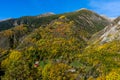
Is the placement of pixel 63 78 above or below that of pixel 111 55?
below

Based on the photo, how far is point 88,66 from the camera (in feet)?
627

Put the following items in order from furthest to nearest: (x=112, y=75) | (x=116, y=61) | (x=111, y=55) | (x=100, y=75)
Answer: (x=111, y=55)
(x=116, y=61)
(x=100, y=75)
(x=112, y=75)

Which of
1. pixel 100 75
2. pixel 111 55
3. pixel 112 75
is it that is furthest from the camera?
pixel 111 55

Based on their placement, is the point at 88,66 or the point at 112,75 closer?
the point at 112,75

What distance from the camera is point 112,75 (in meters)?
157

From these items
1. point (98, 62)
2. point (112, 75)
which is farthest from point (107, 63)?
point (112, 75)

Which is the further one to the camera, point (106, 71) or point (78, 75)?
point (78, 75)

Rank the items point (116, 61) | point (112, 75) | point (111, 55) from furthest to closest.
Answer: point (111, 55), point (116, 61), point (112, 75)

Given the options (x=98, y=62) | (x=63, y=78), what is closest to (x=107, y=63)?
(x=98, y=62)

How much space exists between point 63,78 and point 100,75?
38004 millimetres

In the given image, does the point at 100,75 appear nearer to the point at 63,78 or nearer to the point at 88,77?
the point at 88,77

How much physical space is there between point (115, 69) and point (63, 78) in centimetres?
4727

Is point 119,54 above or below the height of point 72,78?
above

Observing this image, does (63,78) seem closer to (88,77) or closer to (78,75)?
(78,75)
